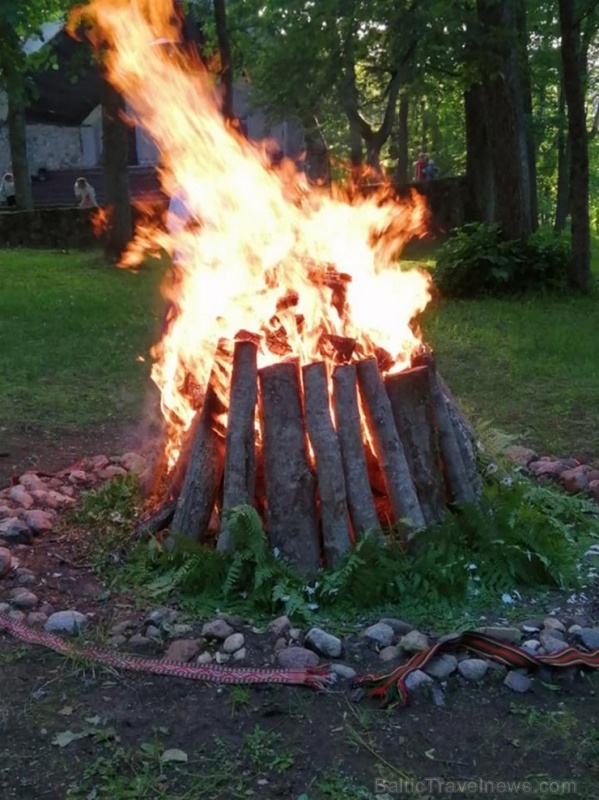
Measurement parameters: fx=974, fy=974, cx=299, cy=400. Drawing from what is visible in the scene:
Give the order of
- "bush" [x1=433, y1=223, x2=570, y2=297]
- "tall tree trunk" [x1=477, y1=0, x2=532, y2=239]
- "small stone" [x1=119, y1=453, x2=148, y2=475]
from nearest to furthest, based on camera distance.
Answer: "small stone" [x1=119, y1=453, x2=148, y2=475] < "bush" [x1=433, y1=223, x2=570, y2=297] < "tall tree trunk" [x1=477, y1=0, x2=532, y2=239]

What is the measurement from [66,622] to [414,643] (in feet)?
4.70

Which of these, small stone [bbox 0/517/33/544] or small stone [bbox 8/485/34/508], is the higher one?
small stone [bbox 8/485/34/508]

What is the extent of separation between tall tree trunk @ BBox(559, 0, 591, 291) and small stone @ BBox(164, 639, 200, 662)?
10.00m

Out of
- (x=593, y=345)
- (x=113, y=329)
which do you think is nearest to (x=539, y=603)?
(x=593, y=345)

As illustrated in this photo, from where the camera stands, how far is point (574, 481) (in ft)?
18.1

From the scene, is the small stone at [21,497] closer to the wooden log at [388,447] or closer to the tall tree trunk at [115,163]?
the wooden log at [388,447]

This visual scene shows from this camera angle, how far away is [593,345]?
9.81m

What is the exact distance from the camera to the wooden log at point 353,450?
4387 millimetres

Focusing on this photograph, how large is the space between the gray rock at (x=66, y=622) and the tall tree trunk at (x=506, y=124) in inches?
417

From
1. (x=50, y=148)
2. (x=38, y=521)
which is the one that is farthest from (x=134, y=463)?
(x=50, y=148)

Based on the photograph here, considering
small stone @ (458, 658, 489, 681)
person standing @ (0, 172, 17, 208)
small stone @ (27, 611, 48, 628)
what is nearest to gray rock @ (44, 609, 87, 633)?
small stone @ (27, 611, 48, 628)

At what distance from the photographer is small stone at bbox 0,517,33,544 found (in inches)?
189

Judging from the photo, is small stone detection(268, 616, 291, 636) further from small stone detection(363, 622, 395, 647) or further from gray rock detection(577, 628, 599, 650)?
gray rock detection(577, 628, 599, 650)

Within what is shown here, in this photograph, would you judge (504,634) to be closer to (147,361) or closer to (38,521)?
(38,521)
